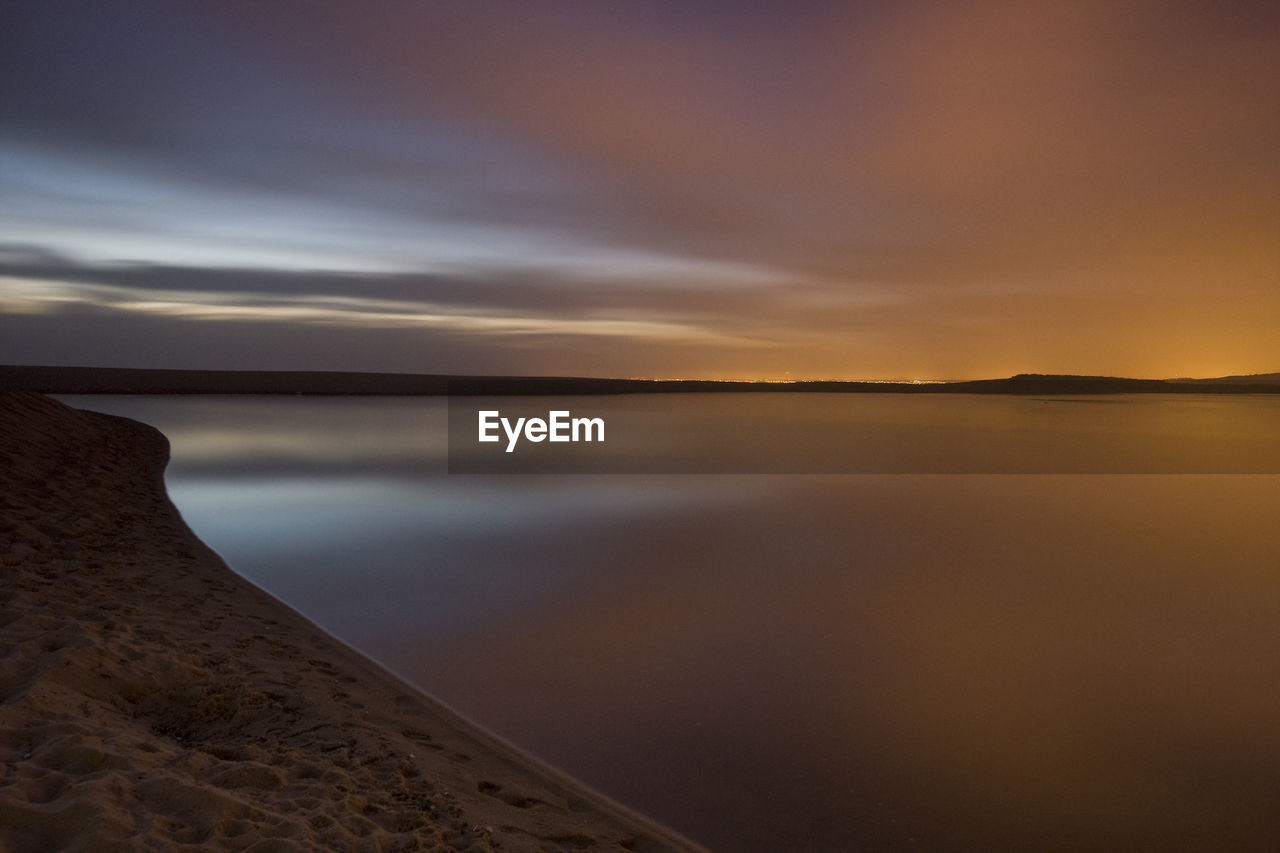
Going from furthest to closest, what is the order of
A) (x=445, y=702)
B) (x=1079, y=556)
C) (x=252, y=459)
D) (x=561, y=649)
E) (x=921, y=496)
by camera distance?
(x=252, y=459), (x=921, y=496), (x=1079, y=556), (x=561, y=649), (x=445, y=702)

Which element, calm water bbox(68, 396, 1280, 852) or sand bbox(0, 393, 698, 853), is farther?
calm water bbox(68, 396, 1280, 852)

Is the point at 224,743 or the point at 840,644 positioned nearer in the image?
the point at 224,743

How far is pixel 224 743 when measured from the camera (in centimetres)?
409

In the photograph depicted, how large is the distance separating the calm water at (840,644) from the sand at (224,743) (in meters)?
0.48

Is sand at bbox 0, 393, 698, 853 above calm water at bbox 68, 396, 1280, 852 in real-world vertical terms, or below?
above

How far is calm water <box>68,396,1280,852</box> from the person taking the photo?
410 centimetres

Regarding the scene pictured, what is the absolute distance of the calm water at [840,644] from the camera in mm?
4098

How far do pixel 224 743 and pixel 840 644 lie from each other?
466 centimetres

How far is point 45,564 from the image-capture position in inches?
274

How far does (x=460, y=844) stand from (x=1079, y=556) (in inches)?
380

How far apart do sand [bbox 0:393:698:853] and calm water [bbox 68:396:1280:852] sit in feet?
1.58

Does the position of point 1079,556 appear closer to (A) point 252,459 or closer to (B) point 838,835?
(B) point 838,835

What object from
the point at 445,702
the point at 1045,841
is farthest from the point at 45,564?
the point at 1045,841

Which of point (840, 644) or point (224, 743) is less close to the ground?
point (224, 743)
